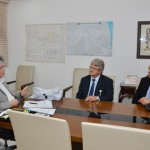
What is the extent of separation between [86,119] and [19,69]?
111 inches

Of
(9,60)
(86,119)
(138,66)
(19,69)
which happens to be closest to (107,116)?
(86,119)

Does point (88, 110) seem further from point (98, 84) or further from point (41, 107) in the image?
point (98, 84)

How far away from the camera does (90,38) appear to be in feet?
13.1

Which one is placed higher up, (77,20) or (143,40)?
(77,20)

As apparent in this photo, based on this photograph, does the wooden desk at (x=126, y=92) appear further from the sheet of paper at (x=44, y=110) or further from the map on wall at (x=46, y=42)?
the sheet of paper at (x=44, y=110)

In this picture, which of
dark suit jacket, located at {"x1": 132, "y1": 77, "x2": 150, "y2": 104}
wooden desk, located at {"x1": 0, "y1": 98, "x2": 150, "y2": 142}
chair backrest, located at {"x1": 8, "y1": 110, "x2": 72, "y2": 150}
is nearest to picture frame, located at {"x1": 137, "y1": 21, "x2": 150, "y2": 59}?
dark suit jacket, located at {"x1": 132, "y1": 77, "x2": 150, "y2": 104}

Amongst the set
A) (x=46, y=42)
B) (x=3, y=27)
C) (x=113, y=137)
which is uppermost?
(x=3, y=27)

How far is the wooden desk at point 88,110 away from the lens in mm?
1672

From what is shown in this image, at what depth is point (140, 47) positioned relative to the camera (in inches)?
147

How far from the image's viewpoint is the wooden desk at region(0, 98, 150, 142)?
1672mm

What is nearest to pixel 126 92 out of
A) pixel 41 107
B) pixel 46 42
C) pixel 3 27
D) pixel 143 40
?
pixel 143 40

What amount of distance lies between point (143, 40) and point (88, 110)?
2.10m

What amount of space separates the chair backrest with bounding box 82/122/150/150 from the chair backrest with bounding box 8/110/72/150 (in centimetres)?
14

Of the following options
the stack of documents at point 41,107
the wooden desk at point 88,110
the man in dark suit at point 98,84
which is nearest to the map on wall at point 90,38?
the man in dark suit at point 98,84
